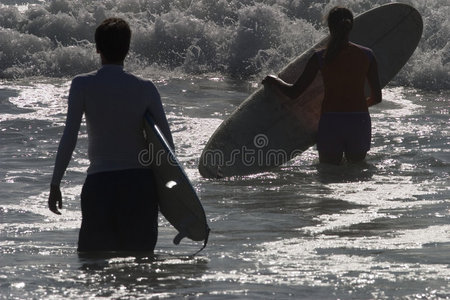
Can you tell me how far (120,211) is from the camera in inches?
208

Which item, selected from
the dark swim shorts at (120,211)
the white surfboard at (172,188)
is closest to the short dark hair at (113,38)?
the white surfboard at (172,188)

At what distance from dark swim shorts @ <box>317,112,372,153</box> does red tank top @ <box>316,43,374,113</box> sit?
2.6 inches

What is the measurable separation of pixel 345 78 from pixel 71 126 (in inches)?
149

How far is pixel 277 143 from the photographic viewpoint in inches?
385

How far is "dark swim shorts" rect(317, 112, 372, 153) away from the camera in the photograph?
859cm

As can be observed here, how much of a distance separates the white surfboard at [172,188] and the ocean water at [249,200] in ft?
0.70

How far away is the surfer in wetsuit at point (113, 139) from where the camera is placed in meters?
5.25

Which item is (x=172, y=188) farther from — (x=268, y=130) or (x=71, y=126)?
(x=268, y=130)

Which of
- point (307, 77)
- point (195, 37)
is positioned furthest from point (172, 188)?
point (195, 37)

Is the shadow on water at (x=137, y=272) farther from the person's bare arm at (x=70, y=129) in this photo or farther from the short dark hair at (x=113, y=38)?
the short dark hair at (x=113, y=38)

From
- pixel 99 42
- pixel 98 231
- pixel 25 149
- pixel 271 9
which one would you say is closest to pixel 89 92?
pixel 99 42

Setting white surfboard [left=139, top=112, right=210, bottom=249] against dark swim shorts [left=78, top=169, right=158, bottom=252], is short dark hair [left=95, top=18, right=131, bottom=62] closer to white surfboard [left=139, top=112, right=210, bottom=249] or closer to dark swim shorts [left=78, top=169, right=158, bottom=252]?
white surfboard [left=139, top=112, right=210, bottom=249]

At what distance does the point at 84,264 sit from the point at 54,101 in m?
9.87

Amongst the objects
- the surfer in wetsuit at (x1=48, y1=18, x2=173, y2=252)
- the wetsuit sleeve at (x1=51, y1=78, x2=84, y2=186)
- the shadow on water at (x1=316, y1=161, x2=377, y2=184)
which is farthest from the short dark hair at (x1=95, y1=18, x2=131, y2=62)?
the shadow on water at (x1=316, y1=161, x2=377, y2=184)
